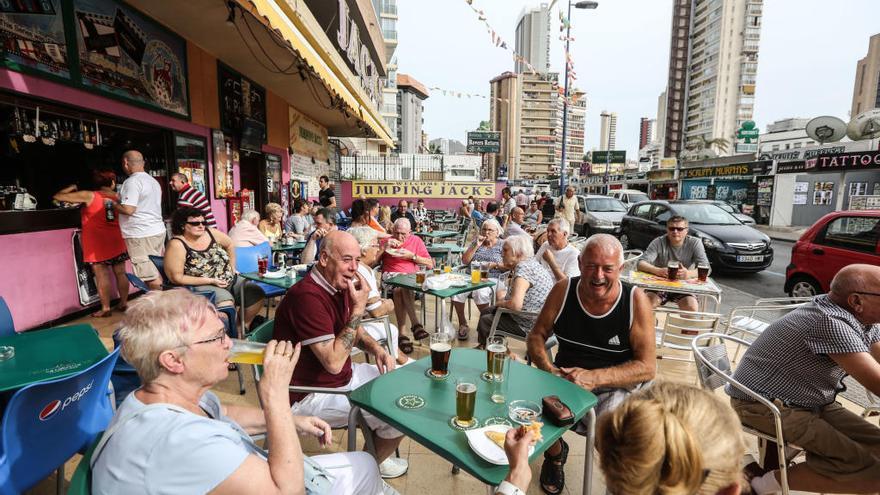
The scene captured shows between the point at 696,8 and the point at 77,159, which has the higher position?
the point at 696,8

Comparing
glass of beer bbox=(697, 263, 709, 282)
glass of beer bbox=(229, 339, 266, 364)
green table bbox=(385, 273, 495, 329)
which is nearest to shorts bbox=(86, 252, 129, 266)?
green table bbox=(385, 273, 495, 329)

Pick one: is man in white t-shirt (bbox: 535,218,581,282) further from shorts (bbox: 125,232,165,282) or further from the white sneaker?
shorts (bbox: 125,232,165,282)

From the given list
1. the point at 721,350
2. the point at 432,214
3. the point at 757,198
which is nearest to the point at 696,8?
the point at 757,198

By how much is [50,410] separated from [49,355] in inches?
24.2

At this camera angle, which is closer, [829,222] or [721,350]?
[721,350]

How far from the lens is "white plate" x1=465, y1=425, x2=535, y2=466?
4.34ft

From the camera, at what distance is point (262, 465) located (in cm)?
109

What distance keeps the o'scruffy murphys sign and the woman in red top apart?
9406mm

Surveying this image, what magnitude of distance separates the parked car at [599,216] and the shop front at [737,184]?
35.1ft

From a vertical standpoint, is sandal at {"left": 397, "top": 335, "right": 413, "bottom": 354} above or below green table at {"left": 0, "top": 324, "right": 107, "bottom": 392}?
below

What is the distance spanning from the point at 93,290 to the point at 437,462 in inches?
194

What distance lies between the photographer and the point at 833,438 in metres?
1.86

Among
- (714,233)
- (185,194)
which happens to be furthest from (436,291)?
(714,233)

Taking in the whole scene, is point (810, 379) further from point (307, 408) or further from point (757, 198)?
point (757, 198)
